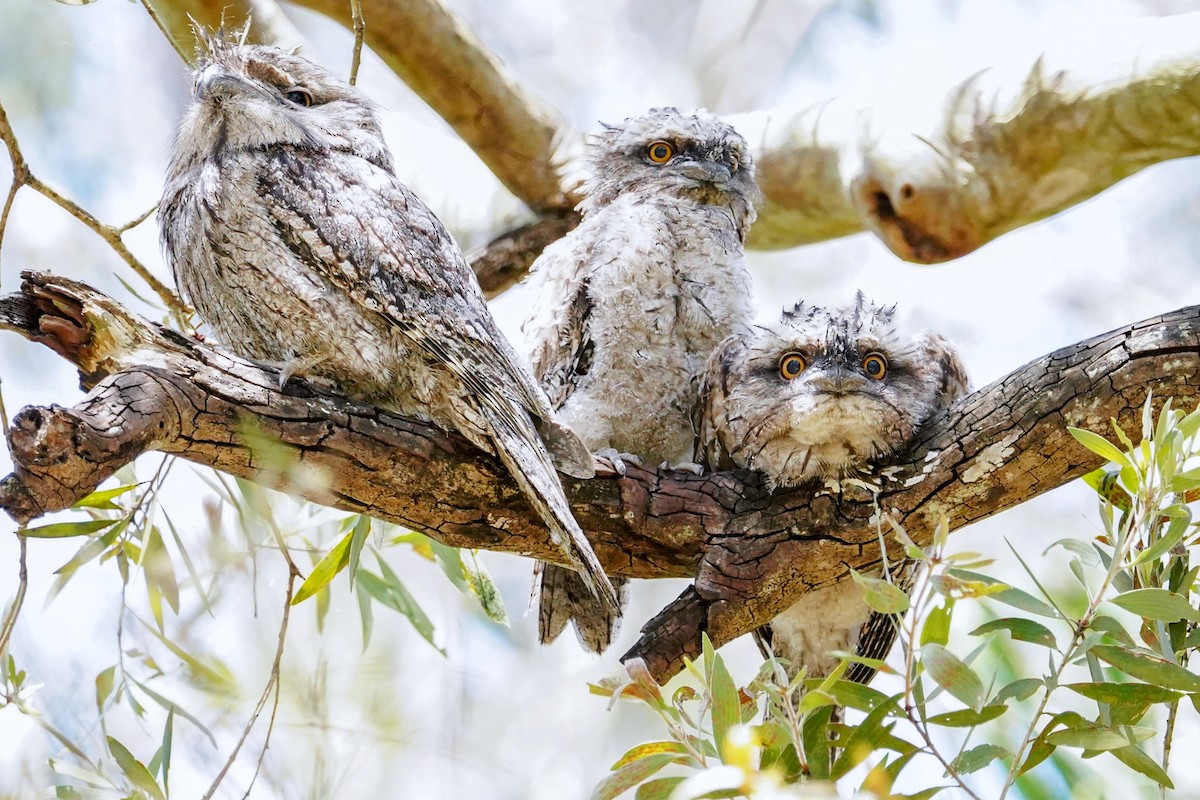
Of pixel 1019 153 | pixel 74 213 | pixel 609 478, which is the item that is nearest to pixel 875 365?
pixel 609 478

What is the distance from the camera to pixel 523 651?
6.07m

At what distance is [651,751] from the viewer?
5.82 ft

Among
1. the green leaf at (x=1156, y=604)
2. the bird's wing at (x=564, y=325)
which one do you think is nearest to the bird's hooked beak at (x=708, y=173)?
the bird's wing at (x=564, y=325)

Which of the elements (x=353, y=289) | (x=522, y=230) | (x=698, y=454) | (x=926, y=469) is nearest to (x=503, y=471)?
(x=353, y=289)

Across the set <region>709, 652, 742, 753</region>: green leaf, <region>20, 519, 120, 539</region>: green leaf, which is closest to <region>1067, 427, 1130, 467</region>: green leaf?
<region>709, 652, 742, 753</region>: green leaf

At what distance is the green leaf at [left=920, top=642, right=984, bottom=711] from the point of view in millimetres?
1572

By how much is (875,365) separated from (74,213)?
5.90 feet

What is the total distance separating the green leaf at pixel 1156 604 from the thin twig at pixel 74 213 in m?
2.11

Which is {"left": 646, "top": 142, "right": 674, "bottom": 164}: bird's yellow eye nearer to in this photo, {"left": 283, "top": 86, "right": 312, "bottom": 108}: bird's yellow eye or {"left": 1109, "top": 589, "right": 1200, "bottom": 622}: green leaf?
{"left": 283, "top": 86, "right": 312, "bottom": 108}: bird's yellow eye

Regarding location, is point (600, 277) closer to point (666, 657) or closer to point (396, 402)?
point (396, 402)

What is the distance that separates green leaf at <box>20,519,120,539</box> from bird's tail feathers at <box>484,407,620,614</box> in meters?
0.87

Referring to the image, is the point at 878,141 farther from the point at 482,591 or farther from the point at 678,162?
the point at 482,591

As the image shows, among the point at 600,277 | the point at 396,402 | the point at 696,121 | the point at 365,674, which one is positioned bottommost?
the point at 365,674

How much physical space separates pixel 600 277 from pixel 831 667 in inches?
44.7
